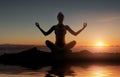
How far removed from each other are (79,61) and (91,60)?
0.70 m

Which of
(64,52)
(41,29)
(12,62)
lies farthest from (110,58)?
(12,62)

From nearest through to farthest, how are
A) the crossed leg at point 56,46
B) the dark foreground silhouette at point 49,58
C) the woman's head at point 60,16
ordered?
1. the dark foreground silhouette at point 49,58
2. the crossed leg at point 56,46
3. the woman's head at point 60,16

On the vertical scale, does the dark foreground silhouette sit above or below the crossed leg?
below

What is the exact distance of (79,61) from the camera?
796 inches

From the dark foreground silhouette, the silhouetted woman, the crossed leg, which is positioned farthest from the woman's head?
the dark foreground silhouette

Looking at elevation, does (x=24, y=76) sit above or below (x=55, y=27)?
below

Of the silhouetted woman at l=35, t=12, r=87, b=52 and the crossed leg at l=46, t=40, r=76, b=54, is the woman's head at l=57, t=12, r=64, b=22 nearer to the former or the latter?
the silhouetted woman at l=35, t=12, r=87, b=52

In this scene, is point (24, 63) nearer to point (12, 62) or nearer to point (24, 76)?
point (12, 62)

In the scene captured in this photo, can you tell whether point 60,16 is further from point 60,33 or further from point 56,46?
point 56,46

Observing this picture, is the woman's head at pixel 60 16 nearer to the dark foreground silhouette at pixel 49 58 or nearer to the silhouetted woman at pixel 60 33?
the silhouetted woman at pixel 60 33

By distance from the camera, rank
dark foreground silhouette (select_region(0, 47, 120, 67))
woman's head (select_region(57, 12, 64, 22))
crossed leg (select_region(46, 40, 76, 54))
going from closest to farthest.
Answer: dark foreground silhouette (select_region(0, 47, 120, 67)) → crossed leg (select_region(46, 40, 76, 54)) → woman's head (select_region(57, 12, 64, 22))

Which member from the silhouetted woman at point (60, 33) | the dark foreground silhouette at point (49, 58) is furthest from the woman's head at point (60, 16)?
the dark foreground silhouette at point (49, 58)

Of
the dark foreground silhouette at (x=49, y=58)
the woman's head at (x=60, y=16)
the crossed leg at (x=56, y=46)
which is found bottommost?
the dark foreground silhouette at (x=49, y=58)

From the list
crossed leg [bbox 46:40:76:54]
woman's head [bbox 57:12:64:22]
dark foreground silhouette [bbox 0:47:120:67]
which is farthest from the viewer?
woman's head [bbox 57:12:64:22]
